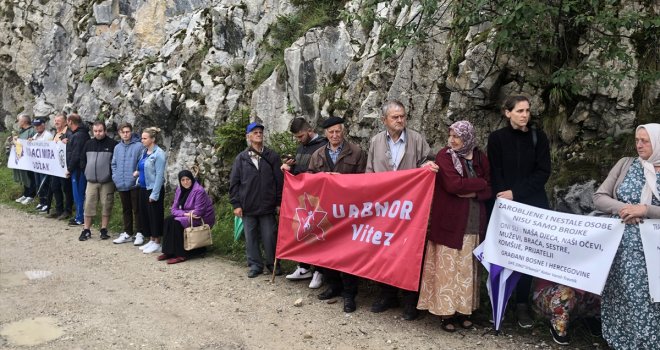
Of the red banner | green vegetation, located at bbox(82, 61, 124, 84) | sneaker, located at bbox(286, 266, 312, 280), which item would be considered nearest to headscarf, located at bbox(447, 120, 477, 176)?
the red banner

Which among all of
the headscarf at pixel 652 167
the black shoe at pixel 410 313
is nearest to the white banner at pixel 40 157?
the black shoe at pixel 410 313

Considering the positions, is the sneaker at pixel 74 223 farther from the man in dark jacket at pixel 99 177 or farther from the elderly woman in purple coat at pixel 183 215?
the elderly woman in purple coat at pixel 183 215

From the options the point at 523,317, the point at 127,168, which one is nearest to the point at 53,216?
the point at 127,168

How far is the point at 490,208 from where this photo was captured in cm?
567

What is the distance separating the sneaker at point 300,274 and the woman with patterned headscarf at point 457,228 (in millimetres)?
2333

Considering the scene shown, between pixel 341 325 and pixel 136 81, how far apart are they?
10.9 m

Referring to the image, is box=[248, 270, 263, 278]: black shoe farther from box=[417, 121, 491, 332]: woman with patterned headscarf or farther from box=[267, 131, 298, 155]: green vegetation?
box=[417, 121, 491, 332]: woman with patterned headscarf

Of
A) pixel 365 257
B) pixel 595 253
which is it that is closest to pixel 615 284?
pixel 595 253

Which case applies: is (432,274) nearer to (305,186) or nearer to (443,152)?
(443,152)

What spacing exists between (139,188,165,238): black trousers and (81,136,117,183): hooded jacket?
1.27m

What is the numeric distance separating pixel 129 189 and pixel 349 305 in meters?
5.79

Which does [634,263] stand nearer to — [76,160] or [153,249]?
[153,249]

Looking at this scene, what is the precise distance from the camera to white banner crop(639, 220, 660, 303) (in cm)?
428

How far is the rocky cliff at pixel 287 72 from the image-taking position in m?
6.56
